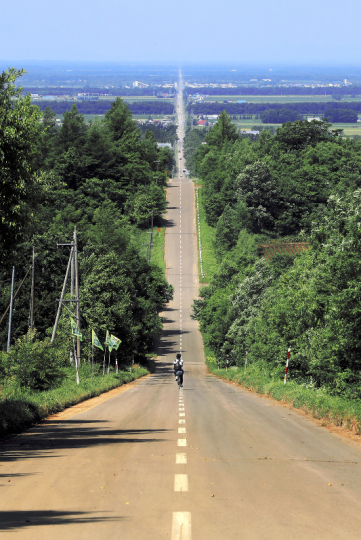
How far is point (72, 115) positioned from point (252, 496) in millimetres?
136505

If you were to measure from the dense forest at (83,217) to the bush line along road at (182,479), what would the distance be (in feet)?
19.1

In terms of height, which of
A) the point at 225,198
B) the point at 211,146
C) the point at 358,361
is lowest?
the point at 358,361

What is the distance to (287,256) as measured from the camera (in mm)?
85125

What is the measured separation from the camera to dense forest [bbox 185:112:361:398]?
18906 millimetres

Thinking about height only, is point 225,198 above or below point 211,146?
below

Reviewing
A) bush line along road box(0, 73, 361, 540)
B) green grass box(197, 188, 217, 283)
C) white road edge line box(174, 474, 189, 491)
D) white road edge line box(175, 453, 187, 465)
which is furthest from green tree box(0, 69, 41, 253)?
green grass box(197, 188, 217, 283)

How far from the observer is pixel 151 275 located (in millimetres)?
81000

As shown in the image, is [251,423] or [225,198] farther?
[225,198]

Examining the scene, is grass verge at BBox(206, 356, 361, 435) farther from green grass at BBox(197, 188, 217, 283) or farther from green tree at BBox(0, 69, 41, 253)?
green grass at BBox(197, 188, 217, 283)

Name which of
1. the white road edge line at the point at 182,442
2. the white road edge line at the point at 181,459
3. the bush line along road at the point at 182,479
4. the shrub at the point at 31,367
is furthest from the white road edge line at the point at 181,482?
the shrub at the point at 31,367

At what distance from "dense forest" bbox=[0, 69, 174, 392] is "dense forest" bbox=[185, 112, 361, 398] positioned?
8163 millimetres

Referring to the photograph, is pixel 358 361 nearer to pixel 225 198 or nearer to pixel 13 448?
pixel 13 448

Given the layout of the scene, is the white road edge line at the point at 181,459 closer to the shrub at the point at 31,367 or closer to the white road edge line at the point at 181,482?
the white road edge line at the point at 181,482

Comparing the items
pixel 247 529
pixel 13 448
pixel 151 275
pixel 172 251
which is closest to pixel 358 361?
pixel 13 448
